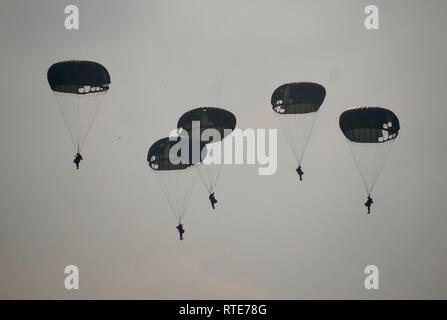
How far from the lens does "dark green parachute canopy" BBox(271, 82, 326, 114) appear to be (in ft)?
96.6

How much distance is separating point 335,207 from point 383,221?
3.45 meters

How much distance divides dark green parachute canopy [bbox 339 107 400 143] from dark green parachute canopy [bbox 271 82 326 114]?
1.73 metres

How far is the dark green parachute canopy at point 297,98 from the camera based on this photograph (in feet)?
96.6

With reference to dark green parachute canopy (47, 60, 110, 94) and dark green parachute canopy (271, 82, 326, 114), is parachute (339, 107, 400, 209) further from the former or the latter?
dark green parachute canopy (47, 60, 110, 94)

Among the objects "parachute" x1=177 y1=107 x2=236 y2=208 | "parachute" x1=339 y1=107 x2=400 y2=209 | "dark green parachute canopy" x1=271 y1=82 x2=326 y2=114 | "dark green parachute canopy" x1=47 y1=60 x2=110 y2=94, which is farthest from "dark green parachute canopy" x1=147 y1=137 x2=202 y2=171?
"parachute" x1=339 y1=107 x2=400 y2=209

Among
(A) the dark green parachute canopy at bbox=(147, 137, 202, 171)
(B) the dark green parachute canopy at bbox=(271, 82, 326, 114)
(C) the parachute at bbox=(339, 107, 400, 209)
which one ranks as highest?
(B) the dark green parachute canopy at bbox=(271, 82, 326, 114)

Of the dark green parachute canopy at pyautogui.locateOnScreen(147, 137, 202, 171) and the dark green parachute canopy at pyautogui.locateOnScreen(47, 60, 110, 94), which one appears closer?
the dark green parachute canopy at pyautogui.locateOnScreen(47, 60, 110, 94)

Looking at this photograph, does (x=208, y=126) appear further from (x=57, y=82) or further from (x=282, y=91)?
(x=57, y=82)

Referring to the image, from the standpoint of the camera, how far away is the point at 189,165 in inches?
1201

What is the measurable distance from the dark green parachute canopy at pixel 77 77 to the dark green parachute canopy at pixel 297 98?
→ 27.1ft

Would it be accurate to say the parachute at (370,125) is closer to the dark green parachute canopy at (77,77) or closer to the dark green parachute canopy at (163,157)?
the dark green parachute canopy at (163,157)

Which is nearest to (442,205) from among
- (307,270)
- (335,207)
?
(335,207)

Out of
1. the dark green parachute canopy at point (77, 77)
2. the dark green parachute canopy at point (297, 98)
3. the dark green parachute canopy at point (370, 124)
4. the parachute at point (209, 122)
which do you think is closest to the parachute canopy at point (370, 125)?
the dark green parachute canopy at point (370, 124)

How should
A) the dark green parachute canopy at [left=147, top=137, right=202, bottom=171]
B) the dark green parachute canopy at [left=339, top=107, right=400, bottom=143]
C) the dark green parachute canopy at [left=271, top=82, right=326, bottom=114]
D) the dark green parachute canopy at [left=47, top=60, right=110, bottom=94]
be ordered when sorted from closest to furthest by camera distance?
the dark green parachute canopy at [left=47, top=60, right=110, bottom=94] < the dark green parachute canopy at [left=339, top=107, right=400, bottom=143] < the dark green parachute canopy at [left=271, top=82, right=326, bottom=114] < the dark green parachute canopy at [left=147, top=137, right=202, bottom=171]
